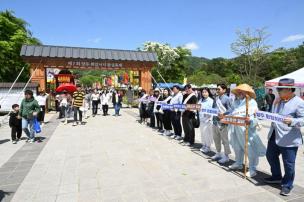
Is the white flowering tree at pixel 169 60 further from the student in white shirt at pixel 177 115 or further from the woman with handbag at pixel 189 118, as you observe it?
the woman with handbag at pixel 189 118

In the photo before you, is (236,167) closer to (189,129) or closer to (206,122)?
(206,122)

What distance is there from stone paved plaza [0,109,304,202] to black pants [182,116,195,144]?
385mm

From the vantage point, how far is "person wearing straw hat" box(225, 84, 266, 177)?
17.0ft

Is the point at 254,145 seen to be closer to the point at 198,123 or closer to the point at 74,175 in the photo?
the point at 198,123

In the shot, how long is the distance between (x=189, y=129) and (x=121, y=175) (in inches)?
123

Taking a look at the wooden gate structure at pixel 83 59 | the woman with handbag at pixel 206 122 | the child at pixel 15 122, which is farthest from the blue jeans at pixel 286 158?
the wooden gate structure at pixel 83 59

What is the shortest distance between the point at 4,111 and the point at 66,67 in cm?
506

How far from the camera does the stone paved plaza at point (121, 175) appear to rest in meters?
4.43

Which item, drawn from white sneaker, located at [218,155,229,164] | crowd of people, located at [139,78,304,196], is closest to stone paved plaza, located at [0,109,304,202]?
white sneaker, located at [218,155,229,164]

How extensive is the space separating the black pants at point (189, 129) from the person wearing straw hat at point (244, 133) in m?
2.17

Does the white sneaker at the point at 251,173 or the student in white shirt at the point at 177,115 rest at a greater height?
the student in white shirt at the point at 177,115

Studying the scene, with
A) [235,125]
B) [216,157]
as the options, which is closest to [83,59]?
[216,157]

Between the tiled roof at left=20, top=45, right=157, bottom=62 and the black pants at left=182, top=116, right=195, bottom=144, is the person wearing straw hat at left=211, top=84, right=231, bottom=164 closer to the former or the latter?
the black pants at left=182, top=116, right=195, bottom=144

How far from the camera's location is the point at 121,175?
5.45 meters
